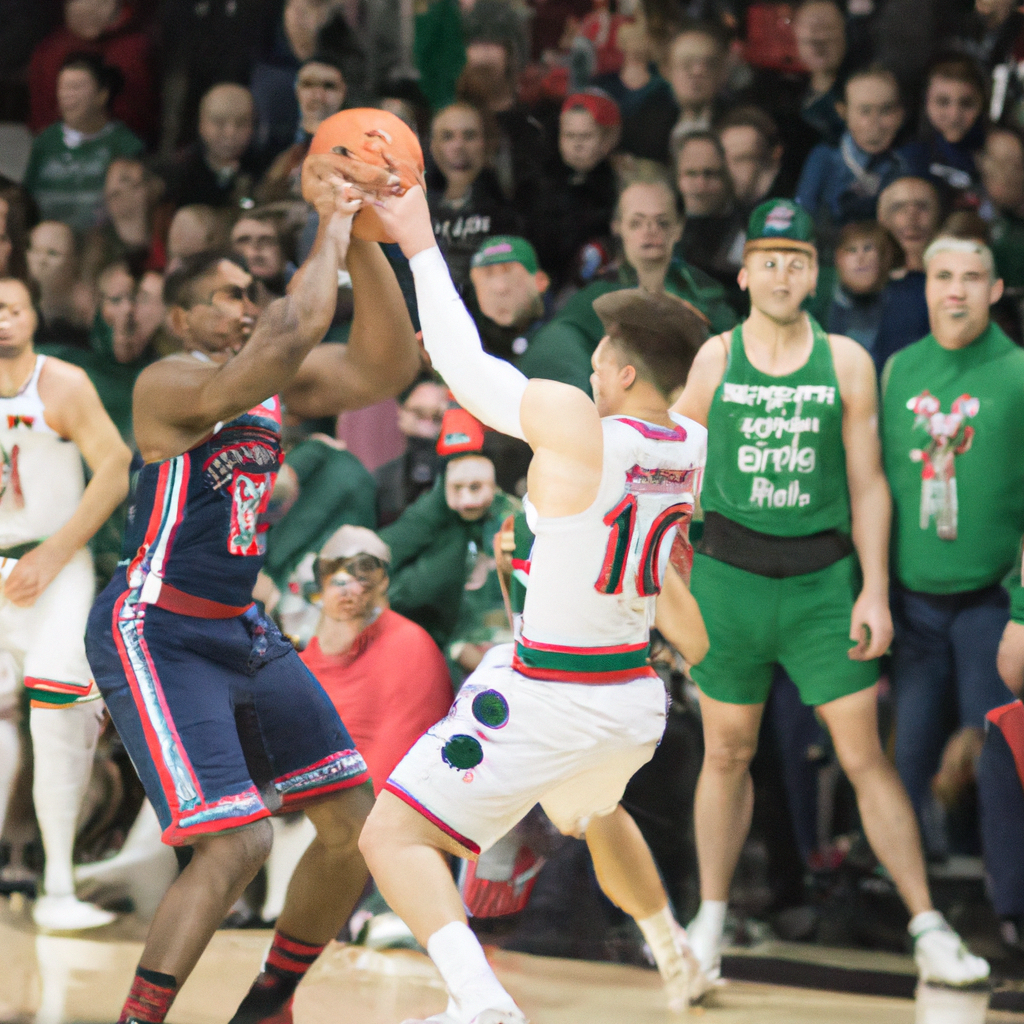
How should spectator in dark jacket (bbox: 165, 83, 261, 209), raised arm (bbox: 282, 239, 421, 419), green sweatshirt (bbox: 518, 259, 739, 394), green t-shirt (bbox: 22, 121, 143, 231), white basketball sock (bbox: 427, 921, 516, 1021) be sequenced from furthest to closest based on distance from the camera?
green t-shirt (bbox: 22, 121, 143, 231) → spectator in dark jacket (bbox: 165, 83, 261, 209) → green sweatshirt (bbox: 518, 259, 739, 394) → raised arm (bbox: 282, 239, 421, 419) → white basketball sock (bbox: 427, 921, 516, 1021)

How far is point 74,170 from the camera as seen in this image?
17.6 feet

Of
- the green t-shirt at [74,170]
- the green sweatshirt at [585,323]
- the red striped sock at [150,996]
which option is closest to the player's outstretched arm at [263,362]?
the red striped sock at [150,996]

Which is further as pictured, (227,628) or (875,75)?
(875,75)

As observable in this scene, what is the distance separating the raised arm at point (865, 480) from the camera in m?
A: 4.11

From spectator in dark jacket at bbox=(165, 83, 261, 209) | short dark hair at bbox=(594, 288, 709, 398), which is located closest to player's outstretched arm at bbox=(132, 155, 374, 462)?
short dark hair at bbox=(594, 288, 709, 398)

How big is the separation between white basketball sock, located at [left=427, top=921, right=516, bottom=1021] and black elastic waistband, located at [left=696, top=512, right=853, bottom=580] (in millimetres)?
1698

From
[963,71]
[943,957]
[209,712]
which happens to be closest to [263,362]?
[209,712]

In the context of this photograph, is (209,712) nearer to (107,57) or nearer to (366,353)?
(366,353)

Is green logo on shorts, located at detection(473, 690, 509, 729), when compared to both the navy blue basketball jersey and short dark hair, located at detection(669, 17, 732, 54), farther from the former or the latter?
short dark hair, located at detection(669, 17, 732, 54)

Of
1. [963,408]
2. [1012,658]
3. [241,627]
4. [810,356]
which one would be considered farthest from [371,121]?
[1012,658]

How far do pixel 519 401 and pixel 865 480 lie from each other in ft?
5.14

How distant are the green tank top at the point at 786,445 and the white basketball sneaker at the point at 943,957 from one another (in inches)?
43.5

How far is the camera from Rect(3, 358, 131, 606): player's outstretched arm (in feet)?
15.0

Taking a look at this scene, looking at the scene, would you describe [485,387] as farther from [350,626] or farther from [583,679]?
[350,626]
